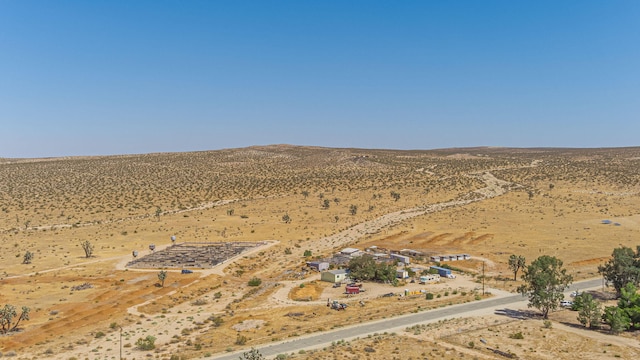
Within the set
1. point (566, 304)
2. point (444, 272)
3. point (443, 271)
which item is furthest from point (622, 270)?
point (443, 271)

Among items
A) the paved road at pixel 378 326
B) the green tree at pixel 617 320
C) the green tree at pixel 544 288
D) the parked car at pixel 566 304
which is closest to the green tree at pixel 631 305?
the green tree at pixel 617 320

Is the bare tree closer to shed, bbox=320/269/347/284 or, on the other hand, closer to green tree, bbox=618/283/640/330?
shed, bbox=320/269/347/284

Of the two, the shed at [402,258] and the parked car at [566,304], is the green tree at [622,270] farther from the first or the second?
the shed at [402,258]

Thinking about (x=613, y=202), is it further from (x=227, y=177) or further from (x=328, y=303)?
(x=227, y=177)

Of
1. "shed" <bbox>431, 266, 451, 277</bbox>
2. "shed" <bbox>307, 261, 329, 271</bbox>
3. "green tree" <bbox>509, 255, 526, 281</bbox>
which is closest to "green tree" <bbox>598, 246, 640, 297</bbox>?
"green tree" <bbox>509, 255, 526, 281</bbox>

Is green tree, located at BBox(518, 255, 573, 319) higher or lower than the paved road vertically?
higher

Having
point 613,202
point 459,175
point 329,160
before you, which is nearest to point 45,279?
point 613,202
